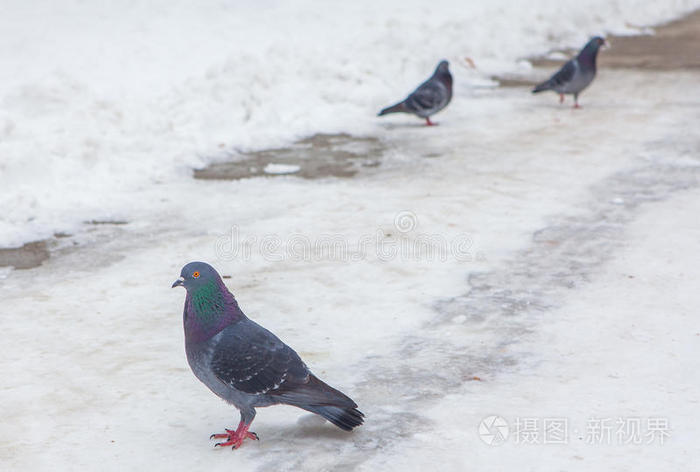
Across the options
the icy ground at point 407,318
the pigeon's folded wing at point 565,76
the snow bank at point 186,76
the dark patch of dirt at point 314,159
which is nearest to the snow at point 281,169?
the dark patch of dirt at point 314,159

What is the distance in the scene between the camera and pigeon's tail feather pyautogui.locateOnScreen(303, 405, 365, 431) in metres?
4.08

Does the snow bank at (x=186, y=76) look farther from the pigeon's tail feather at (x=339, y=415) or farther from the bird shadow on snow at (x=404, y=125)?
the pigeon's tail feather at (x=339, y=415)

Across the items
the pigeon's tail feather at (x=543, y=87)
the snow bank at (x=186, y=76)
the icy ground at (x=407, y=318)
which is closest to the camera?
the icy ground at (x=407, y=318)

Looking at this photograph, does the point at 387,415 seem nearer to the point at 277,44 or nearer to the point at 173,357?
the point at 173,357

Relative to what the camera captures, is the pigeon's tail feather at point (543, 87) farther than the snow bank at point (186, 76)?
Yes

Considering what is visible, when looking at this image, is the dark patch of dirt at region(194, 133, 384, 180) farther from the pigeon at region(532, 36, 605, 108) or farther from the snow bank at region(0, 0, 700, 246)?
the pigeon at region(532, 36, 605, 108)

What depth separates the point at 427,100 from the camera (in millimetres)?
10305

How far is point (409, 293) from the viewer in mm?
5973

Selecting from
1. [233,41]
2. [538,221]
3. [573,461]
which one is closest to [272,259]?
[538,221]

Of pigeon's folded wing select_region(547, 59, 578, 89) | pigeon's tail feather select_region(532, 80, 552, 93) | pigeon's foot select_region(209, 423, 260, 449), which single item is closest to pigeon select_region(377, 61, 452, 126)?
pigeon's tail feather select_region(532, 80, 552, 93)

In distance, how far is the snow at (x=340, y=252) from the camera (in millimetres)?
4355

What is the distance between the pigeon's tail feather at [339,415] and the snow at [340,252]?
109mm

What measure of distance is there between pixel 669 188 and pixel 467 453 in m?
4.76

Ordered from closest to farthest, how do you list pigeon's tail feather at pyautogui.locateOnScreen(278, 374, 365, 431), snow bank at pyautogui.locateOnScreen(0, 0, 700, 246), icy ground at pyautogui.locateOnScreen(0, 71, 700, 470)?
1. pigeon's tail feather at pyautogui.locateOnScreen(278, 374, 365, 431)
2. icy ground at pyautogui.locateOnScreen(0, 71, 700, 470)
3. snow bank at pyautogui.locateOnScreen(0, 0, 700, 246)
